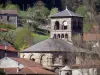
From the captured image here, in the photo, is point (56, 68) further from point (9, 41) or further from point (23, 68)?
point (9, 41)

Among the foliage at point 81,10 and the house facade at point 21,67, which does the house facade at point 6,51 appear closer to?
the house facade at point 21,67

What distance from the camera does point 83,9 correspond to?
13300cm

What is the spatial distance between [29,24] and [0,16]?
6111 mm

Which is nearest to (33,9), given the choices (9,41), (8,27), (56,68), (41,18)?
(41,18)

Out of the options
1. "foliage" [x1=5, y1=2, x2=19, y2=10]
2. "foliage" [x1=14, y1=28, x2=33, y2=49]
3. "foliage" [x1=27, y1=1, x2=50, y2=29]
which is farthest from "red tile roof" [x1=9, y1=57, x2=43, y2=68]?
"foliage" [x1=5, y1=2, x2=19, y2=10]

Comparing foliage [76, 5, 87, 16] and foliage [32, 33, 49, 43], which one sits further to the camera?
foliage [76, 5, 87, 16]

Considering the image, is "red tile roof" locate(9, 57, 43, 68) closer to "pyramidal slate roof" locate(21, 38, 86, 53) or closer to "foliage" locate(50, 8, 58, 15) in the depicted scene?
"pyramidal slate roof" locate(21, 38, 86, 53)

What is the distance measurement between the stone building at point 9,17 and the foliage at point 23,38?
611 inches

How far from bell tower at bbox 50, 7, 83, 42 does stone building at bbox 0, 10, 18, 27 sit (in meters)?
40.4

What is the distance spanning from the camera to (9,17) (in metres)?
130

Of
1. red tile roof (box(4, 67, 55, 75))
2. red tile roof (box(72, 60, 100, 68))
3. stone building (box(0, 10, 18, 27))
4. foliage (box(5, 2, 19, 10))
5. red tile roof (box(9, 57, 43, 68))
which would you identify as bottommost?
red tile roof (box(4, 67, 55, 75))

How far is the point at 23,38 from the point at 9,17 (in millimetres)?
18590

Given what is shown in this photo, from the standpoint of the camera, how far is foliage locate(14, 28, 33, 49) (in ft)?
362

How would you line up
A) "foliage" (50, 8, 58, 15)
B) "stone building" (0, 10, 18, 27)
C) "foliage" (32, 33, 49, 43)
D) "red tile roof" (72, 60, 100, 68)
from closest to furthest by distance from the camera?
"red tile roof" (72, 60, 100, 68) → "foliage" (32, 33, 49, 43) → "stone building" (0, 10, 18, 27) → "foliage" (50, 8, 58, 15)
